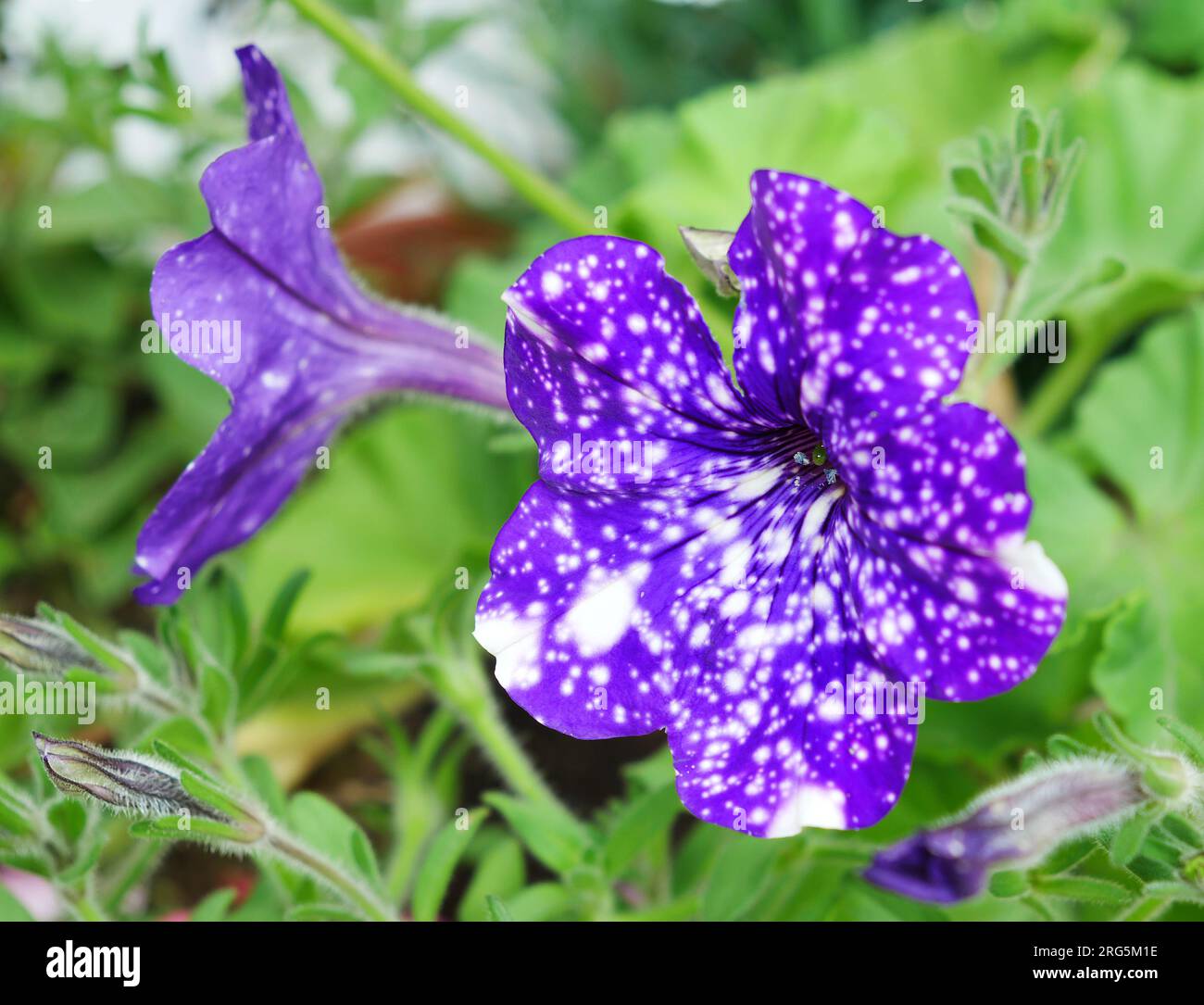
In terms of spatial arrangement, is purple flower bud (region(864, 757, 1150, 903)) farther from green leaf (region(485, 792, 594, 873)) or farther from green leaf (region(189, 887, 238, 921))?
green leaf (region(189, 887, 238, 921))

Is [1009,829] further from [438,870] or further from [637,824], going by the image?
[438,870]

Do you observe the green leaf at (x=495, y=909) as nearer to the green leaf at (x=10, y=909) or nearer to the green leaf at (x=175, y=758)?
the green leaf at (x=175, y=758)

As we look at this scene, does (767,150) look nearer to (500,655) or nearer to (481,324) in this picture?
(481,324)

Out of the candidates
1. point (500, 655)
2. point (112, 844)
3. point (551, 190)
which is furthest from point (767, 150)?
point (112, 844)

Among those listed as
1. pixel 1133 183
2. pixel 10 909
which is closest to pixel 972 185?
pixel 1133 183

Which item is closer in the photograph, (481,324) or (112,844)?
(112,844)

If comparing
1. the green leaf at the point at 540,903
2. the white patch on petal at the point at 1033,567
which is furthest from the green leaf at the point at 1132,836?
the green leaf at the point at 540,903
